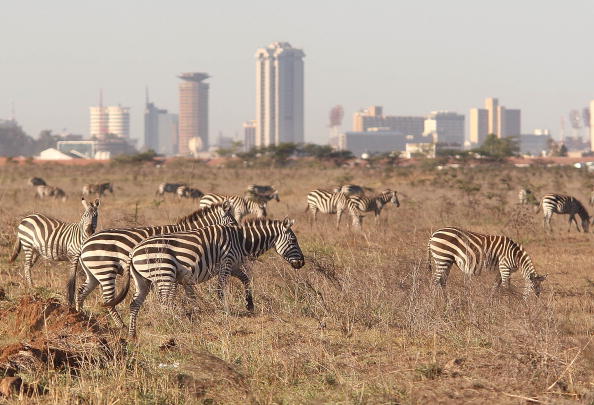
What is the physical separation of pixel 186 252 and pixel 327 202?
16376 millimetres

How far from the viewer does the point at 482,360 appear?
8633 millimetres

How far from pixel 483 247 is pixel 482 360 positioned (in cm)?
458

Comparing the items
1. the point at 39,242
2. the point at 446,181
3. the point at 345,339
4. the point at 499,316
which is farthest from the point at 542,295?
the point at 446,181

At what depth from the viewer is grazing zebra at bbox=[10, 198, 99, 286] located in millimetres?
12984

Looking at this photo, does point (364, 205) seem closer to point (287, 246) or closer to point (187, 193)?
point (187, 193)

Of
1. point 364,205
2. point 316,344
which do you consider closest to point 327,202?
point 364,205

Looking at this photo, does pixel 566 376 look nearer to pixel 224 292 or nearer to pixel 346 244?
pixel 224 292

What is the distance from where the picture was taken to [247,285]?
1120 centimetres

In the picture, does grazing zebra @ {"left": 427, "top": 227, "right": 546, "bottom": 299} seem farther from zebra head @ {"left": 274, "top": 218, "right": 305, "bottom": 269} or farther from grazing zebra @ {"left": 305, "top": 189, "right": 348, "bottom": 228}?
grazing zebra @ {"left": 305, "top": 189, "right": 348, "bottom": 228}

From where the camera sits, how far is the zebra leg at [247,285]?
36.1 ft

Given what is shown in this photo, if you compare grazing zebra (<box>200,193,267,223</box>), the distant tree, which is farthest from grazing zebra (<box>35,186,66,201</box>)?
the distant tree

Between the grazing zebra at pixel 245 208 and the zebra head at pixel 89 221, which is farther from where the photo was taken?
the grazing zebra at pixel 245 208

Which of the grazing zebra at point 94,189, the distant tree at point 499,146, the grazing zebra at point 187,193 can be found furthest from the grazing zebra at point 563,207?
the distant tree at point 499,146

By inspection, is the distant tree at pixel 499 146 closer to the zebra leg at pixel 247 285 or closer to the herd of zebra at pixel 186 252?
the herd of zebra at pixel 186 252
